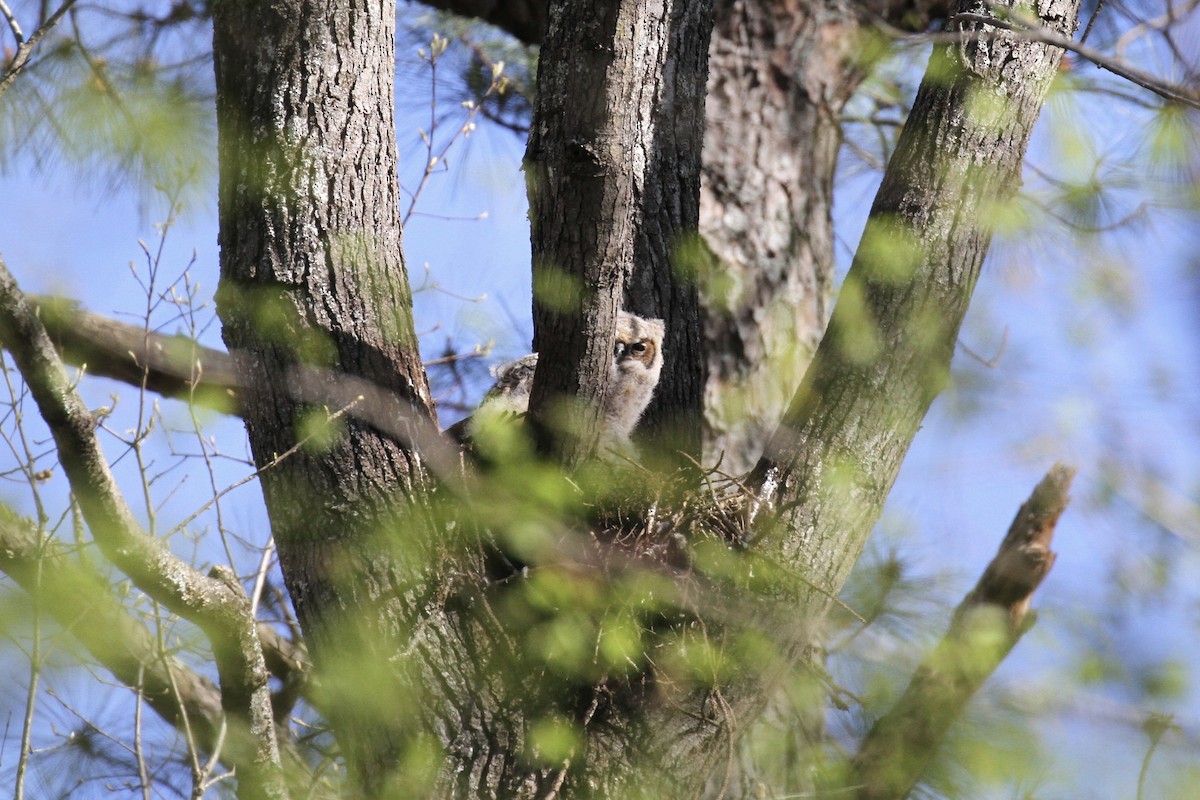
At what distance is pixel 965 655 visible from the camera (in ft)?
10.7

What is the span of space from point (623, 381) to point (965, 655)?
136 cm

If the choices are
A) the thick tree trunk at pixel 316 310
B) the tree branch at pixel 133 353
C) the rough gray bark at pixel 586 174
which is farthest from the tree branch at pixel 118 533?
the tree branch at pixel 133 353

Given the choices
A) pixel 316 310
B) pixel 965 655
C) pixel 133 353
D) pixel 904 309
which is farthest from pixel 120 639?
pixel 965 655

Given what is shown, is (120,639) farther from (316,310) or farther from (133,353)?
(316,310)

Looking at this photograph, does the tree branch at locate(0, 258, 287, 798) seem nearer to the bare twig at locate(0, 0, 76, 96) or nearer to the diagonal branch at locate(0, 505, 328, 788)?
the diagonal branch at locate(0, 505, 328, 788)

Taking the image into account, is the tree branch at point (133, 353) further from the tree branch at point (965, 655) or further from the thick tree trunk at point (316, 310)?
the tree branch at point (965, 655)

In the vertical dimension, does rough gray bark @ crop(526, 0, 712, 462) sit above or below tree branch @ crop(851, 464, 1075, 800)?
above

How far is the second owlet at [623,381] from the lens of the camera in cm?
318

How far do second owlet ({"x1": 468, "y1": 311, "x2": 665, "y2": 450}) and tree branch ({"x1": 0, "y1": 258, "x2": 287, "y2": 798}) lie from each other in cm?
94

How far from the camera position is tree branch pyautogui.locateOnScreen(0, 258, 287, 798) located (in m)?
2.18

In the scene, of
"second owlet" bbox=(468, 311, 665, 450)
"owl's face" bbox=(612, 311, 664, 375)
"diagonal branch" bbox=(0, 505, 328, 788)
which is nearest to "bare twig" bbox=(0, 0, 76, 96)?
"diagonal branch" bbox=(0, 505, 328, 788)

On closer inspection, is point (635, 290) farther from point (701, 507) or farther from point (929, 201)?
point (929, 201)

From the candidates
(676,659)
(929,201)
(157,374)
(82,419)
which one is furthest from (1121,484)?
(157,374)

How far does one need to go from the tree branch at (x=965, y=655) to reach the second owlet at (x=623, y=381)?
3.81 feet
